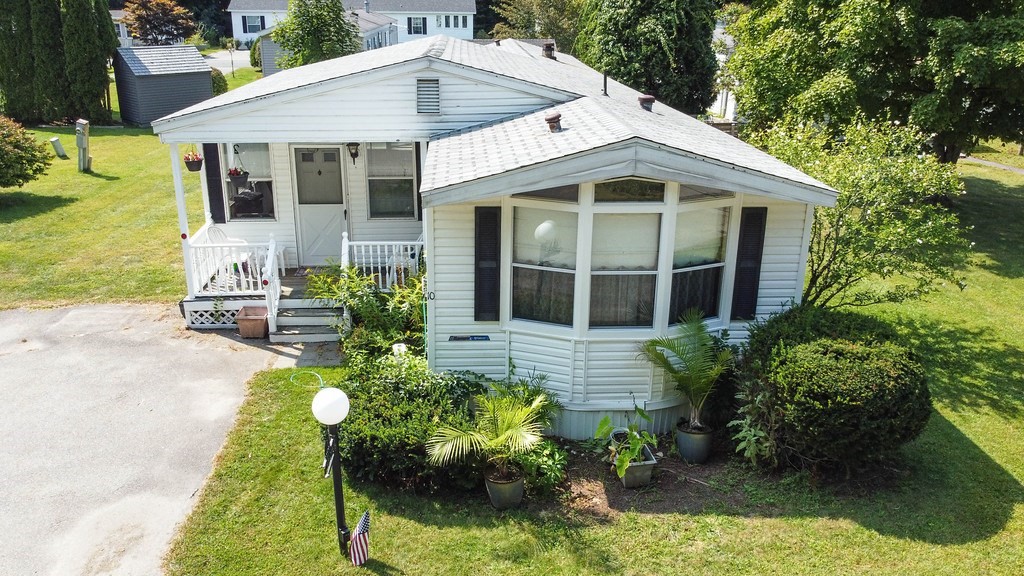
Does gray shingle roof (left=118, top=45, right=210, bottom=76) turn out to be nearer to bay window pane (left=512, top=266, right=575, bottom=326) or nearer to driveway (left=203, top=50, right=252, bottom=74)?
driveway (left=203, top=50, right=252, bottom=74)

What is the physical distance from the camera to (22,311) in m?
11.7

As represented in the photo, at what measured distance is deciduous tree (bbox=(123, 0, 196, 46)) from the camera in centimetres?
4906

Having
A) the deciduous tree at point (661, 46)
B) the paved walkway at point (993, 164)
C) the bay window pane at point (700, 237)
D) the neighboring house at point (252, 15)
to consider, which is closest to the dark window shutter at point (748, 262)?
the bay window pane at point (700, 237)

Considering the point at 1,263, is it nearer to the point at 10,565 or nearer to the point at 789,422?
the point at 10,565

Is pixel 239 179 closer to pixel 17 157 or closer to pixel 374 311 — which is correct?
pixel 374 311

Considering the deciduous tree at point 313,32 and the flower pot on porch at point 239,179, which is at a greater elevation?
the deciduous tree at point 313,32

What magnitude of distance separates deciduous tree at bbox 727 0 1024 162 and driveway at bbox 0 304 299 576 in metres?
13.3

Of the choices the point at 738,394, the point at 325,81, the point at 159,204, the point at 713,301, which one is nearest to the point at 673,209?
the point at 713,301

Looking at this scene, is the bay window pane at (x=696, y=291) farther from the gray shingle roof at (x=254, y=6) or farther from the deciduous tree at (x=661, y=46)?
the gray shingle roof at (x=254, y=6)

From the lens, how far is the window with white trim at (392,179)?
11984 millimetres

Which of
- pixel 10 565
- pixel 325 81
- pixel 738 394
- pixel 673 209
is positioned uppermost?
pixel 325 81

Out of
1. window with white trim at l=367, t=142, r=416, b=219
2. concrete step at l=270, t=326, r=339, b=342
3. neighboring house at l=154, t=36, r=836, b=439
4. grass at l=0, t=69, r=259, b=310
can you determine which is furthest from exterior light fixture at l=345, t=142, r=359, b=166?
grass at l=0, t=69, r=259, b=310

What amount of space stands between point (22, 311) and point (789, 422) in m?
11.6

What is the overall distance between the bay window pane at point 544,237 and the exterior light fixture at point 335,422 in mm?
2808
